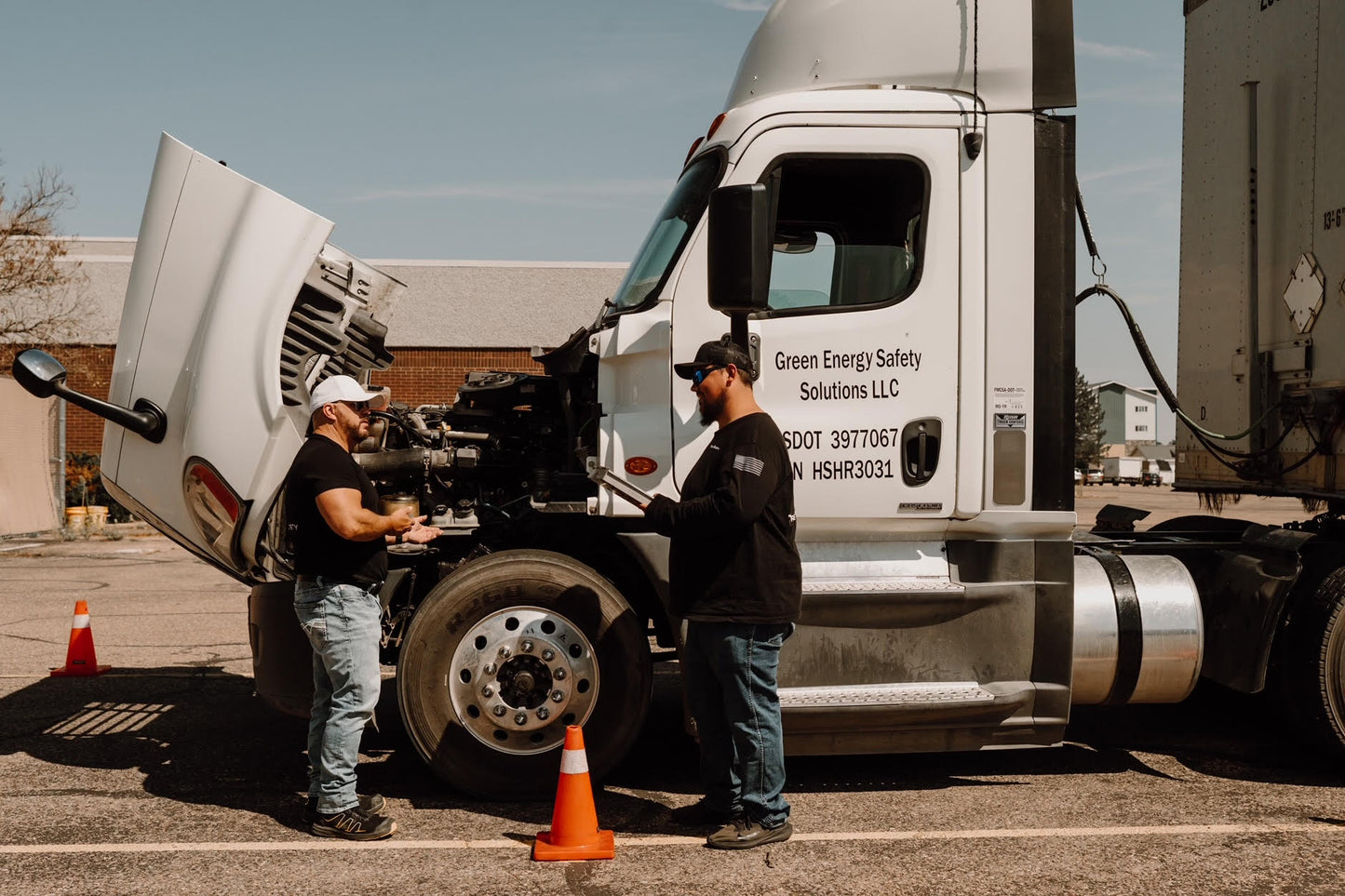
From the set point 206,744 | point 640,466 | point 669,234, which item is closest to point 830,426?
point 640,466

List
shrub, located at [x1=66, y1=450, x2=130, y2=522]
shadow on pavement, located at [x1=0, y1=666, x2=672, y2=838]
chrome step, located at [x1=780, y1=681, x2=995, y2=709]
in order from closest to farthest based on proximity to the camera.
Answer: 1. chrome step, located at [x1=780, y1=681, x2=995, y2=709]
2. shadow on pavement, located at [x1=0, y1=666, x2=672, y2=838]
3. shrub, located at [x1=66, y1=450, x2=130, y2=522]

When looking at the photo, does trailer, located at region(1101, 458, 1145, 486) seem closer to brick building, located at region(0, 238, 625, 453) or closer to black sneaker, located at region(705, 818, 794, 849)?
brick building, located at region(0, 238, 625, 453)

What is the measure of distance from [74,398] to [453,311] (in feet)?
80.2

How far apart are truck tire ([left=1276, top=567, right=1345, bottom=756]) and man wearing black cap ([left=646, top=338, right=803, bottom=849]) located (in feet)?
8.52

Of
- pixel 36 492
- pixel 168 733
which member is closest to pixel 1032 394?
pixel 168 733

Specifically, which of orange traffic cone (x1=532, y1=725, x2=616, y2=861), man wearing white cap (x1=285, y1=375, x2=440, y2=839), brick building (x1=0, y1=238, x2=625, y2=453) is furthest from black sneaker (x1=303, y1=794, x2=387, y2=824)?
brick building (x1=0, y1=238, x2=625, y2=453)

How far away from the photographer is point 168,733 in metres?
6.39

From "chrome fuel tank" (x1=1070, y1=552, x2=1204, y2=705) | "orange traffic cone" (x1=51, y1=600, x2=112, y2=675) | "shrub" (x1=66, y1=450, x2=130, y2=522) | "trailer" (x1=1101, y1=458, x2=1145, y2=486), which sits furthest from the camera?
"trailer" (x1=1101, y1=458, x2=1145, y2=486)

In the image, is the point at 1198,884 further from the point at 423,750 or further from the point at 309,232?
the point at 309,232

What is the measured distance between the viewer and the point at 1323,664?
5.40 metres

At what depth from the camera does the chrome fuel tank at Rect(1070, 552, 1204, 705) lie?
5309 mm

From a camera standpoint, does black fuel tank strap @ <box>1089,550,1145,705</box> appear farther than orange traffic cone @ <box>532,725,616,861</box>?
Yes

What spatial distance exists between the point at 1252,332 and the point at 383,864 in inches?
193

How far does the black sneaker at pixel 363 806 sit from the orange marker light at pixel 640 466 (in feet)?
5.52
